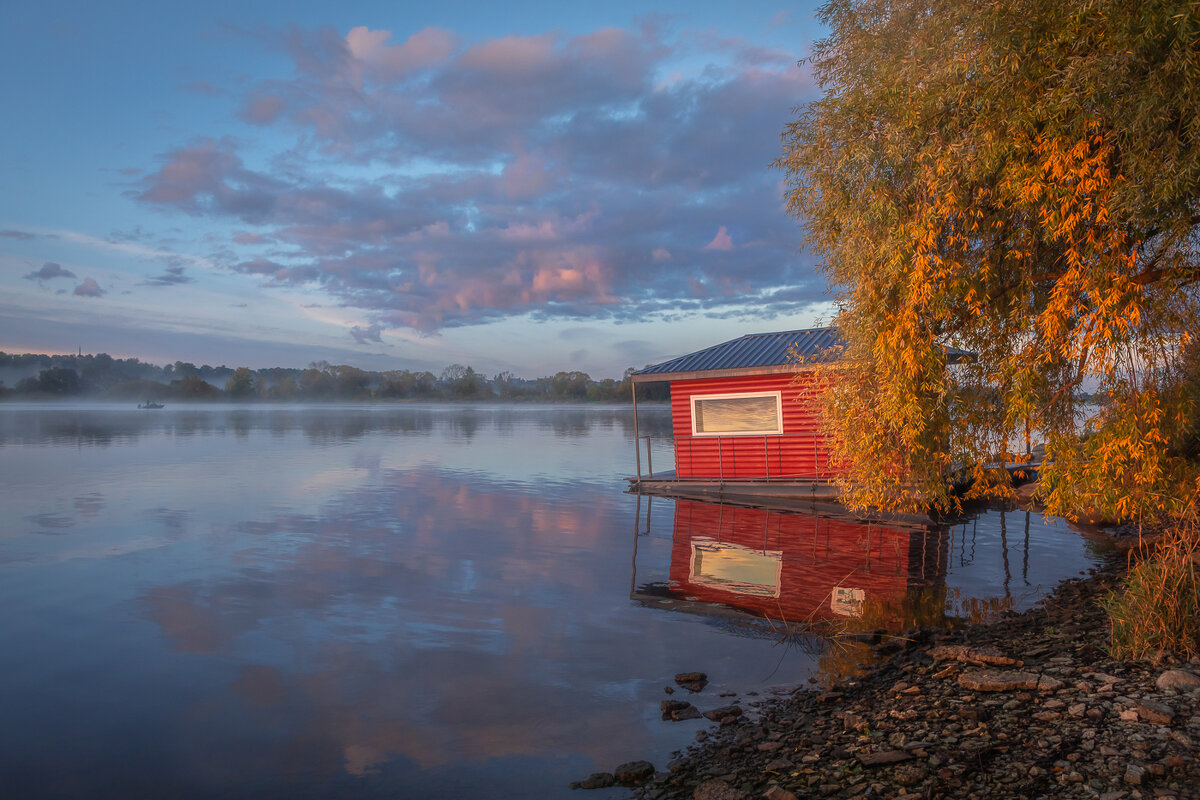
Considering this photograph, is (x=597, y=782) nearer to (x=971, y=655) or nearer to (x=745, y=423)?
(x=971, y=655)

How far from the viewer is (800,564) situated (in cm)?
1288

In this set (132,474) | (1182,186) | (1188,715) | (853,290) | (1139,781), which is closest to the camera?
(1139,781)

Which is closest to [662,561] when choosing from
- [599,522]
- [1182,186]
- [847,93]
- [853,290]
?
[599,522]

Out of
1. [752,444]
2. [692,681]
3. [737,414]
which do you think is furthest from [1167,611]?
[737,414]

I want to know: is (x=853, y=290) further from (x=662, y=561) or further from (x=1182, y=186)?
(x=662, y=561)

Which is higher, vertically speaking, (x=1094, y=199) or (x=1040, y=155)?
(x=1040, y=155)

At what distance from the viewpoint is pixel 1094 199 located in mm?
7715

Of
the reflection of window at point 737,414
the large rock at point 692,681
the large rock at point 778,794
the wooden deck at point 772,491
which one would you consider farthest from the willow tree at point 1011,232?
the reflection of window at point 737,414

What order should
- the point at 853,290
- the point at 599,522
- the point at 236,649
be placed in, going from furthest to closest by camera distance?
the point at 599,522, the point at 853,290, the point at 236,649

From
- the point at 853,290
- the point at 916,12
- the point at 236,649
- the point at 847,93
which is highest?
the point at 916,12

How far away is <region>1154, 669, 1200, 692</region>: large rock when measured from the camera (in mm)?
5445

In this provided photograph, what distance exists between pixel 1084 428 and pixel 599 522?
424 inches

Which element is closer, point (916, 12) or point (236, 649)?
point (236, 649)

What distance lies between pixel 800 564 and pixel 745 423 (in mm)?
7972
